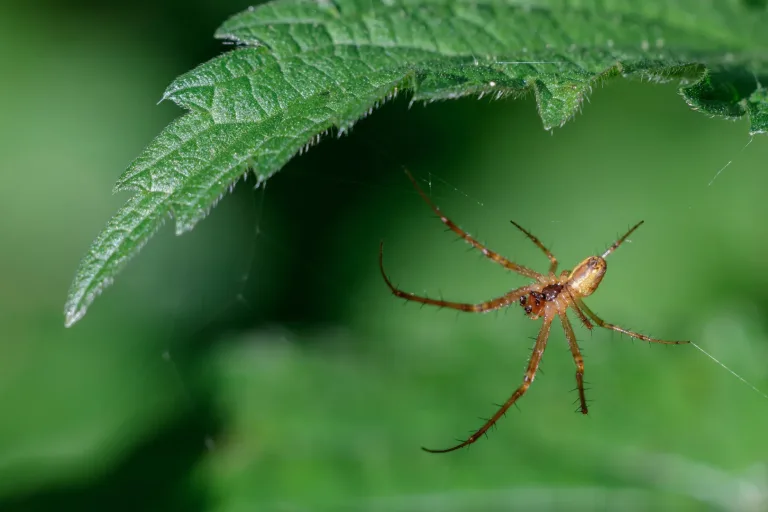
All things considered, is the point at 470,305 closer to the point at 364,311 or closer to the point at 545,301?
the point at 545,301

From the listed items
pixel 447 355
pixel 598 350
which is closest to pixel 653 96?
pixel 598 350

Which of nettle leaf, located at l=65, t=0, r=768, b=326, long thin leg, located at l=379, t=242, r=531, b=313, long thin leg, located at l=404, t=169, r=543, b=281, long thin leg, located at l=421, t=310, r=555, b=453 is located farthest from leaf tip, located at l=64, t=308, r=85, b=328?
long thin leg, located at l=421, t=310, r=555, b=453

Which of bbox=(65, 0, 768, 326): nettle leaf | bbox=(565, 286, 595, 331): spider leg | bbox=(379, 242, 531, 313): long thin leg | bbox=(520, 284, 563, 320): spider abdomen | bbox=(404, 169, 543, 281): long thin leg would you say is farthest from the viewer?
bbox=(520, 284, 563, 320): spider abdomen

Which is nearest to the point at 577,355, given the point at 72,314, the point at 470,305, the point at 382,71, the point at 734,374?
the point at 470,305

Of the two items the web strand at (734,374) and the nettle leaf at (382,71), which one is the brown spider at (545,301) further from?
the nettle leaf at (382,71)

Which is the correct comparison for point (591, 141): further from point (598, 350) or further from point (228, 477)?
point (228, 477)

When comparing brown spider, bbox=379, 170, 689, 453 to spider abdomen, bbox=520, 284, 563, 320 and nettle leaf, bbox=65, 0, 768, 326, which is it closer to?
spider abdomen, bbox=520, 284, 563, 320
